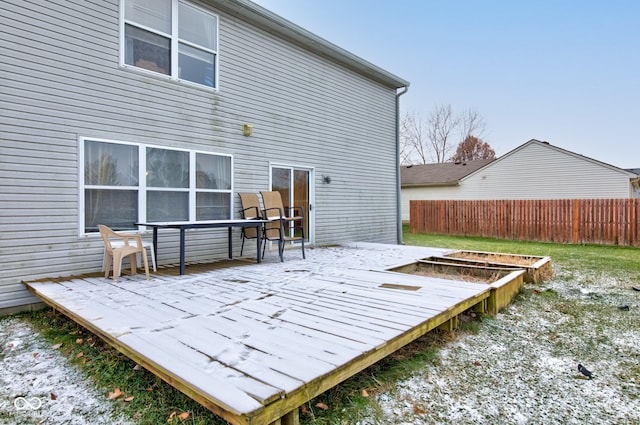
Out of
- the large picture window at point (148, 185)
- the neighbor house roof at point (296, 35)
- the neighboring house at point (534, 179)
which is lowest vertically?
the large picture window at point (148, 185)

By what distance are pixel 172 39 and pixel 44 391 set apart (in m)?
4.64

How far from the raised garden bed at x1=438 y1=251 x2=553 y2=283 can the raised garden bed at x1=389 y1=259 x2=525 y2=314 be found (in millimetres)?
154

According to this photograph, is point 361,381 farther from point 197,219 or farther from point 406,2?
point 406,2

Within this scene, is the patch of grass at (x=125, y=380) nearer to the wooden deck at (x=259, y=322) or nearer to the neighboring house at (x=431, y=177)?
the wooden deck at (x=259, y=322)

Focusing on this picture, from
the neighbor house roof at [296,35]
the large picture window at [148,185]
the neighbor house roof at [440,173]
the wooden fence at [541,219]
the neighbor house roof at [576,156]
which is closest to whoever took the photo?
the large picture window at [148,185]

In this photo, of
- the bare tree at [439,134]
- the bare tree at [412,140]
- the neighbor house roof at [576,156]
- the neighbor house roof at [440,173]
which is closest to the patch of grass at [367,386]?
the neighbor house roof at [576,156]

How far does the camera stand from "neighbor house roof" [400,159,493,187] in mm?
18672

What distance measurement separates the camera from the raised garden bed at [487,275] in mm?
3738

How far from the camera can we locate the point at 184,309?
9.57 ft

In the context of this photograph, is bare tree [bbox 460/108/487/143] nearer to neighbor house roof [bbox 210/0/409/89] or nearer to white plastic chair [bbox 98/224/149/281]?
neighbor house roof [bbox 210/0/409/89]

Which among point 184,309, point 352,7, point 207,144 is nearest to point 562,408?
point 184,309

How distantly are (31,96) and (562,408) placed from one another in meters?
5.48

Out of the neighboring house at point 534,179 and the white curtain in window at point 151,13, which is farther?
the neighboring house at point 534,179

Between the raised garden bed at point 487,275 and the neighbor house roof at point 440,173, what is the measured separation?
45.7 ft
